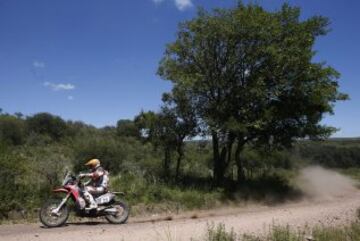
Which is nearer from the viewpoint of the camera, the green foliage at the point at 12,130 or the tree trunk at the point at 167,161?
the tree trunk at the point at 167,161

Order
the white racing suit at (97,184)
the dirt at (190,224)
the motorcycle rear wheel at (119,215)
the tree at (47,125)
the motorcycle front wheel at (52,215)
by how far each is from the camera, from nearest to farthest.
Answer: the dirt at (190,224), the motorcycle front wheel at (52,215), the white racing suit at (97,184), the motorcycle rear wheel at (119,215), the tree at (47,125)

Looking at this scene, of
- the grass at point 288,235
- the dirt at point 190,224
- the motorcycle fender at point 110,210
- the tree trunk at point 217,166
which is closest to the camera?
the grass at point 288,235

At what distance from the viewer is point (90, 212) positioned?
1217 cm

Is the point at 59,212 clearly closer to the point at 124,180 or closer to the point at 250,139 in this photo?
the point at 124,180

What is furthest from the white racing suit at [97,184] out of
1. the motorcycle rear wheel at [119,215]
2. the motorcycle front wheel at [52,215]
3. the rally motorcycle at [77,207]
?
the motorcycle front wheel at [52,215]

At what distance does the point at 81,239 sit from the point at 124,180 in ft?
25.7

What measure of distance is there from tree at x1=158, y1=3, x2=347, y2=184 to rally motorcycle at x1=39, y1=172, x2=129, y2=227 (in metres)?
7.67

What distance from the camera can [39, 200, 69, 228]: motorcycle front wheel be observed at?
38.1 ft

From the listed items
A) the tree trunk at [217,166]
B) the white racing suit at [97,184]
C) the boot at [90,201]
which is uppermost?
the tree trunk at [217,166]

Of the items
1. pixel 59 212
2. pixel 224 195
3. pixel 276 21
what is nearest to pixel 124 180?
pixel 224 195

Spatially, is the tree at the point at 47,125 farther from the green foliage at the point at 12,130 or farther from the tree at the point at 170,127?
the tree at the point at 170,127

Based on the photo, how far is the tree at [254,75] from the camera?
768 inches

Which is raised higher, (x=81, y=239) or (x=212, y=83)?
(x=212, y=83)

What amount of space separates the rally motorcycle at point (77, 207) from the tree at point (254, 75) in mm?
7666
